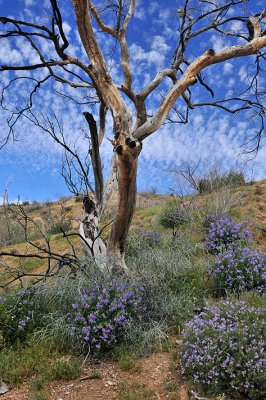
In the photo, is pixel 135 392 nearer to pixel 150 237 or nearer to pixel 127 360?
pixel 127 360

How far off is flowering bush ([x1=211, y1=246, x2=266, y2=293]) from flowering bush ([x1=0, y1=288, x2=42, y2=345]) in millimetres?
2962

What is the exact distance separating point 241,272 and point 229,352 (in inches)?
93.0

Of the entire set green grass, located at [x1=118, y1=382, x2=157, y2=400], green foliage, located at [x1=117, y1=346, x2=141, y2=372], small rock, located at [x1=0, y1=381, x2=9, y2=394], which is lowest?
green grass, located at [x1=118, y1=382, x2=157, y2=400]

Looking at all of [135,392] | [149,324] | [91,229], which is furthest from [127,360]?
[91,229]

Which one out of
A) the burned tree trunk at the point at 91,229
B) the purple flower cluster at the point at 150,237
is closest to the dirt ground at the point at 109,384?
the burned tree trunk at the point at 91,229

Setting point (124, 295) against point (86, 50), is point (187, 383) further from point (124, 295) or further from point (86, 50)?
point (86, 50)

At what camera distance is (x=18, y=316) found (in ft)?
20.6

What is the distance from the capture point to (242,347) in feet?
15.2

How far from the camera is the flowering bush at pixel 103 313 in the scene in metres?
5.58

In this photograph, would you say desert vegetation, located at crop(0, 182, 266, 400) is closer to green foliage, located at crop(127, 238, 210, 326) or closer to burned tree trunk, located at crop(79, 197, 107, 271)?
green foliage, located at crop(127, 238, 210, 326)

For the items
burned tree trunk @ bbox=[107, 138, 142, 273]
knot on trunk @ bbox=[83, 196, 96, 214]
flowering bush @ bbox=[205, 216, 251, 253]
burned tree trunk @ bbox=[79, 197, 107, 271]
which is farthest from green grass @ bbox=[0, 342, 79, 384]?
flowering bush @ bbox=[205, 216, 251, 253]

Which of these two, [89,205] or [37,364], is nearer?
[37,364]

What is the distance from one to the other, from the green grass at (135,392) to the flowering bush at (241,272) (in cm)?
253

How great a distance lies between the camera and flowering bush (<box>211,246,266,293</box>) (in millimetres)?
6891
